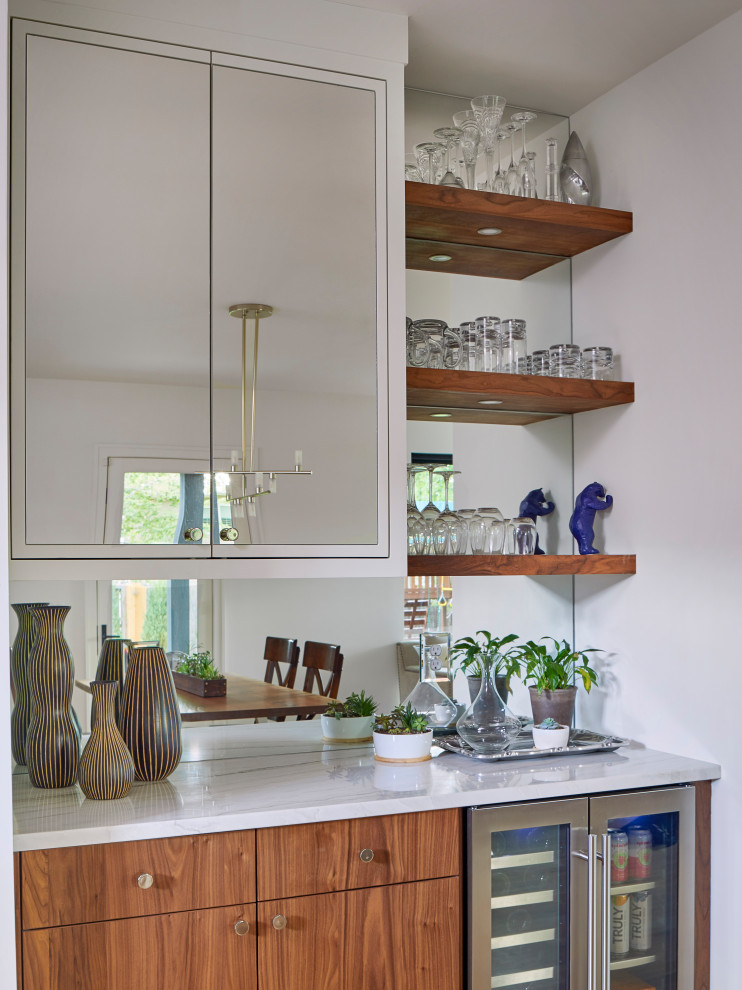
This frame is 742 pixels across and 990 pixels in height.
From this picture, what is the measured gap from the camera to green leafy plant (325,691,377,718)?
94.8 inches

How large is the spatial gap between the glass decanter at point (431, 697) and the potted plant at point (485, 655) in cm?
6

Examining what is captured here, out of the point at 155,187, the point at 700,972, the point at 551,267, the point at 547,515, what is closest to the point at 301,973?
the point at 700,972

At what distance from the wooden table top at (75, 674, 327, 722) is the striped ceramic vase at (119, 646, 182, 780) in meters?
0.14

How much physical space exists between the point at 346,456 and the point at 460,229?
757 millimetres

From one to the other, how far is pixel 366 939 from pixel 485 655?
31.7 inches

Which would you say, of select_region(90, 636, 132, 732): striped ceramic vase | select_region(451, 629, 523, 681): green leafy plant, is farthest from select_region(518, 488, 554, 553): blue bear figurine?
select_region(90, 636, 132, 732): striped ceramic vase

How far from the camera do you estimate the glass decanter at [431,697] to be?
250cm

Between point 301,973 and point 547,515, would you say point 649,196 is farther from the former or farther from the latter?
point 301,973

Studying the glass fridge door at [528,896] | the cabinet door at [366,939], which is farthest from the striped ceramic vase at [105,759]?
the glass fridge door at [528,896]

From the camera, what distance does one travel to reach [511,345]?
2508mm

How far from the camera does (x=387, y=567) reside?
2.20 m

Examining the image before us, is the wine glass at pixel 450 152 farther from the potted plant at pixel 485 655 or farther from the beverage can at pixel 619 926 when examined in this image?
the beverage can at pixel 619 926

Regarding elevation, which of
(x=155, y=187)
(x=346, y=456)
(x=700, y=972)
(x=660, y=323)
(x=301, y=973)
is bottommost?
(x=700, y=972)

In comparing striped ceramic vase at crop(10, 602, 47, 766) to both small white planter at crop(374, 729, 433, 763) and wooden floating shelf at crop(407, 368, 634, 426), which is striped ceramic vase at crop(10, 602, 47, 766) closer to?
small white planter at crop(374, 729, 433, 763)
